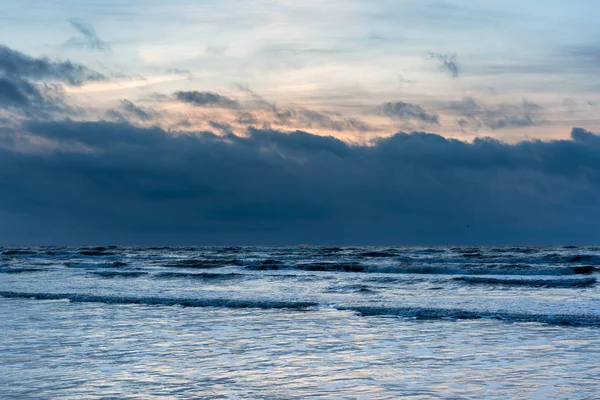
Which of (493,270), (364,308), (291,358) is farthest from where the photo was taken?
(493,270)

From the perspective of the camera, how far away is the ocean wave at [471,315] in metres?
17.2

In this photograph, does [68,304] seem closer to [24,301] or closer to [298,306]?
[24,301]

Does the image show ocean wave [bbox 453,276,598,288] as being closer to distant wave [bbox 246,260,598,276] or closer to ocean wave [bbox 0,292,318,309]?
distant wave [bbox 246,260,598,276]

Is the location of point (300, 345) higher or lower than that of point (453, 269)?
higher

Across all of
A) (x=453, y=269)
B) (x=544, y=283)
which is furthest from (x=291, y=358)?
(x=453, y=269)

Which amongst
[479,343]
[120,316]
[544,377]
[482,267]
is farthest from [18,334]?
[482,267]

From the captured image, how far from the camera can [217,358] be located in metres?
12.5

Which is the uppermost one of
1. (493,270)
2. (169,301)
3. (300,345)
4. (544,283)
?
(300,345)

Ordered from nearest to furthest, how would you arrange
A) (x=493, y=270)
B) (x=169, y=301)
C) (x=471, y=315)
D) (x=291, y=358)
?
(x=291, y=358) < (x=471, y=315) < (x=169, y=301) < (x=493, y=270)

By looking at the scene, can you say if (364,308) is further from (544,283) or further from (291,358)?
(544,283)

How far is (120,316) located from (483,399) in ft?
41.0

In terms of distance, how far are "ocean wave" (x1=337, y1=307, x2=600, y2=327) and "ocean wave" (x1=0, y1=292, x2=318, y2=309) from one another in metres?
2.24

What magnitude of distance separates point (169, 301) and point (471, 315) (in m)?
10.6

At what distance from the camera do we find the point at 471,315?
1862 cm
